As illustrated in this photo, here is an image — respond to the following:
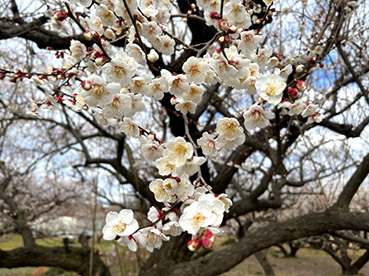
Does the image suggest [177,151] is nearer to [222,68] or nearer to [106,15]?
[222,68]

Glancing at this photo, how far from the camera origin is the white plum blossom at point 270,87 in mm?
765

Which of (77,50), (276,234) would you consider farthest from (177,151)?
(276,234)

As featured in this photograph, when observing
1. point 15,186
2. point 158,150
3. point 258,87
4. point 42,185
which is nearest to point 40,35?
point 158,150

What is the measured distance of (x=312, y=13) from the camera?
13.2 feet

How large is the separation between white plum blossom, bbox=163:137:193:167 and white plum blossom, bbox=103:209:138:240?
0.17m

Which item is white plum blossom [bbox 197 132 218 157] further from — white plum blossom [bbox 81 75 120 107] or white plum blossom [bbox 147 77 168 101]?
white plum blossom [bbox 81 75 120 107]

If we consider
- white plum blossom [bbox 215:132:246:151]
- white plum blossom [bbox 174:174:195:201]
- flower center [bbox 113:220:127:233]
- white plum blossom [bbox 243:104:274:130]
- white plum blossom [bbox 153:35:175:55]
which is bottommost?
flower center [bbox 113:220:127:233]

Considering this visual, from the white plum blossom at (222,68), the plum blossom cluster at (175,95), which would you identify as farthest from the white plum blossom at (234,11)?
the white plum blossom at (222,68)

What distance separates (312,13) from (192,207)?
13.2ft

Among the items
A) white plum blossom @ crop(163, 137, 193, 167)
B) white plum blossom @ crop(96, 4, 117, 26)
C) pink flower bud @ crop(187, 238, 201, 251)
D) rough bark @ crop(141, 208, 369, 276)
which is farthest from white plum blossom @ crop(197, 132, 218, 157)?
rough bark @ crop(141, 208, 369, 276)

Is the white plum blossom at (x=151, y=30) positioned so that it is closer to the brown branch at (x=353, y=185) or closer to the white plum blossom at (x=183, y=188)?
the white plum blossom at (x=183, y=188)

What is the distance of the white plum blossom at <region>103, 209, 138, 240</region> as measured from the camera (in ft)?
2.63

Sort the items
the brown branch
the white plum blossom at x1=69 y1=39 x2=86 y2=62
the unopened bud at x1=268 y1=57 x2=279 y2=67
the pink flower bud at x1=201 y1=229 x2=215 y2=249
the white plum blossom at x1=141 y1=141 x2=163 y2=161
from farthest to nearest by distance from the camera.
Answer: the brown branch
the white plum blossom at x1=69 y1=39 x2=86 y2=62
the unopened bud at x1=268 y1=57 x2=279 y2=67
the white plum blossom at x1=141 y1=141 x2=163 y2=161
the pink flower bud at x1=201 y1=229 x2=215 y2=249

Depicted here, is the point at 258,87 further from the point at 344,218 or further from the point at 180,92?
the point at 344,218
